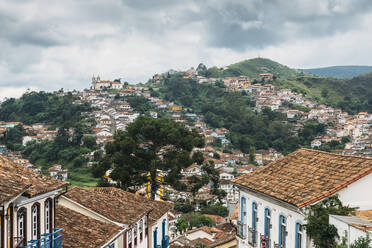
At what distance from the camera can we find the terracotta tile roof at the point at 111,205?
1691cm

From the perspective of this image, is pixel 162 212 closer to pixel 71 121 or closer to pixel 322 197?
pixel 322 197

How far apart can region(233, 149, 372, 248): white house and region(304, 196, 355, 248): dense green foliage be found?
0.26 metres

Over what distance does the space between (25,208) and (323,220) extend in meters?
8.67

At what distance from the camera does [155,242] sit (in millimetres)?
21844

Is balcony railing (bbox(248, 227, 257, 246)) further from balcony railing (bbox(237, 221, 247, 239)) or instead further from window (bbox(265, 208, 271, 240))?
window (bbox(265, 208, 271, 240))

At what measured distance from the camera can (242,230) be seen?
2020 cm

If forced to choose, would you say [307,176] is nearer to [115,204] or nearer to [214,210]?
[115,204]

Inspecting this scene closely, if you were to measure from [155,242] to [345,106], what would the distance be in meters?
174

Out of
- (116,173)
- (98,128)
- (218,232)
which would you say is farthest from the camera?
(98,128)

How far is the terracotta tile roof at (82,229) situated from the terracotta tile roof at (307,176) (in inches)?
250

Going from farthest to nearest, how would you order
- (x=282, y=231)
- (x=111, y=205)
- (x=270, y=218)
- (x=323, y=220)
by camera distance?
(x=111, y=205)
(x=270, y=218)
(x=282, y=231)
(x=323, y=220)

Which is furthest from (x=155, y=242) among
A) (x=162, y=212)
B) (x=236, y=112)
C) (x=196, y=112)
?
(x=196, y=112)

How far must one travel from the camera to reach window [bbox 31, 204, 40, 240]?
34.9ft

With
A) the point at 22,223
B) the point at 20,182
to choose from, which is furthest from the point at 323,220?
the point at 20,182
